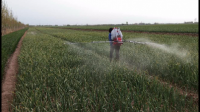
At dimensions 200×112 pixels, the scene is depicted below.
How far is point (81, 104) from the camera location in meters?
3.44

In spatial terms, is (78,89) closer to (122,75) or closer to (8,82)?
(122,75)

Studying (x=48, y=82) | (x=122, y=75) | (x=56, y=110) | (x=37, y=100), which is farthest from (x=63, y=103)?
(x=122, y=75)

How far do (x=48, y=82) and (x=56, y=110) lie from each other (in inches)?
66.3

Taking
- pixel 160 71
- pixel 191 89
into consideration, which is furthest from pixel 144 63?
pixel 191 89

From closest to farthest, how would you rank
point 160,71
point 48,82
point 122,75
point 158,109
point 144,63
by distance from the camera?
point 158,109, point 48,82, point 122,75, point 160,71, point 144,63

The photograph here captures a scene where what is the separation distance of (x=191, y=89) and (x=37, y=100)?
4410 millimetres

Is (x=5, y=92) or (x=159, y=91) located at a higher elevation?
(x=159, y=91)

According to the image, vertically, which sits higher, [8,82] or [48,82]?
[48,82]

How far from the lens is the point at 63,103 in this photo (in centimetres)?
341

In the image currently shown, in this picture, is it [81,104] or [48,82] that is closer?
[81,104]

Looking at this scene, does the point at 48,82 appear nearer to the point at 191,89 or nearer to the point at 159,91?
the point at 159,91

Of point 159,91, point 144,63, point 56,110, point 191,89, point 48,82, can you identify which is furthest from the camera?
point 144,63

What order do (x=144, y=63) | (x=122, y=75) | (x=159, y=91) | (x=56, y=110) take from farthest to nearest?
(x=144, y=63) < (x=122, y=75) < (x=159, y=91) < (x=56, y=110)

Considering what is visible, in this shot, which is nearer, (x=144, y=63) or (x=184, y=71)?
(x=184, y=71)
